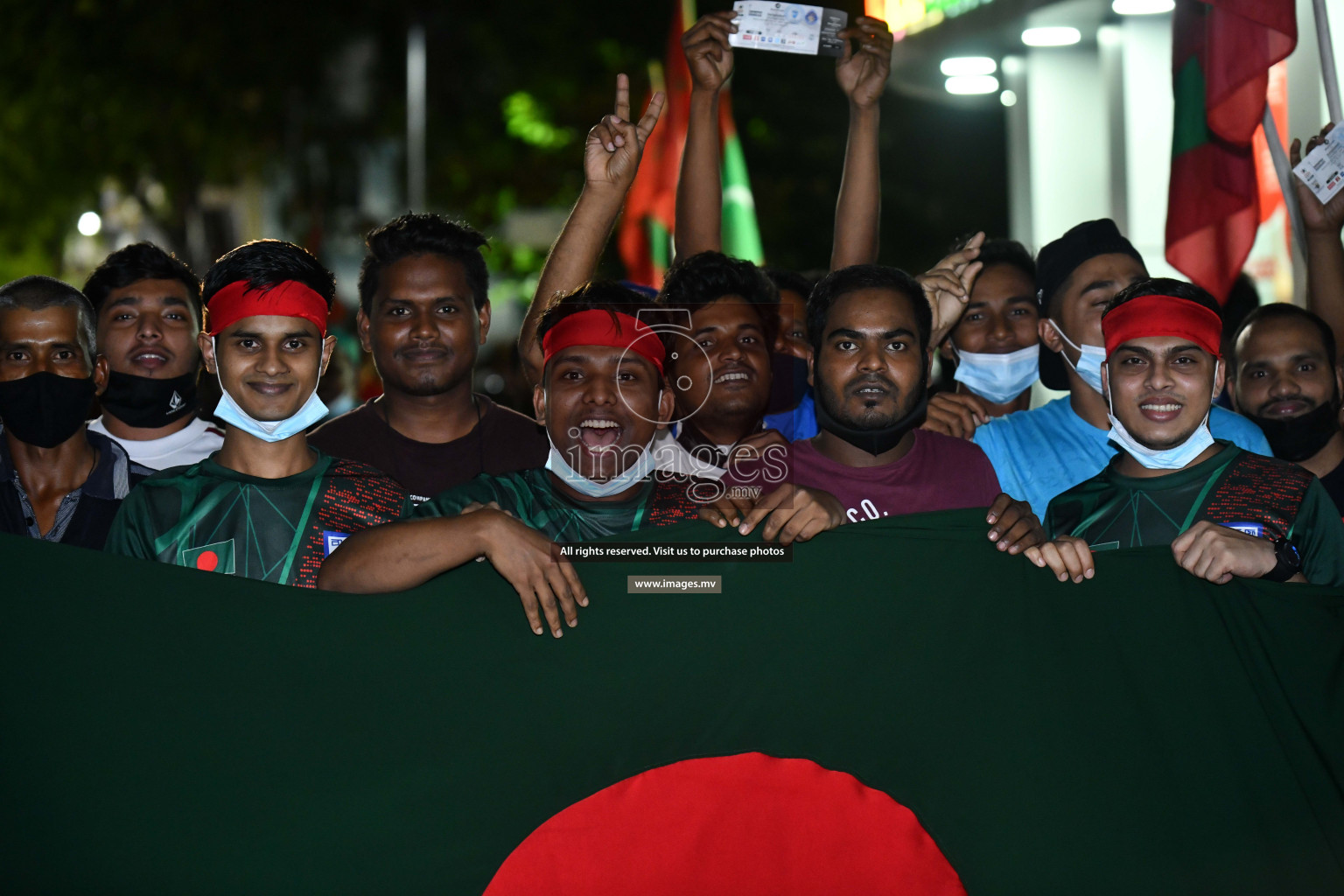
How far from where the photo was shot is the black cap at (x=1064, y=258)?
4.77 m

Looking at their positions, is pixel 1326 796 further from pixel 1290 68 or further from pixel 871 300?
pixel 1290 68

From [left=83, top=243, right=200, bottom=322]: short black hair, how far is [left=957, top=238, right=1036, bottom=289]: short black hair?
300 centimetres

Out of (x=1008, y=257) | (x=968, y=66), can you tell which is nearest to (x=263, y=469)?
(x=1008, y=257)

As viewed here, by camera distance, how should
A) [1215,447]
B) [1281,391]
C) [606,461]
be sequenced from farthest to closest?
[1281,391] < [1215,447] < [606,461]

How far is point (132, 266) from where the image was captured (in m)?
4.76

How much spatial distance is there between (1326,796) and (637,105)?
17.0 meters

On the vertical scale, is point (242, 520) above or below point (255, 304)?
below

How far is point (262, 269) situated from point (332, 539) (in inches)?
33.7

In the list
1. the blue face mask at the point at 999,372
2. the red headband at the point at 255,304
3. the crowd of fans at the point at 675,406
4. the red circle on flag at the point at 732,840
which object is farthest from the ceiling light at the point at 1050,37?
the red circle on flag at the point at 732,840

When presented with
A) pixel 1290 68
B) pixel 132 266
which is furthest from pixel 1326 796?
pixel 1290 68

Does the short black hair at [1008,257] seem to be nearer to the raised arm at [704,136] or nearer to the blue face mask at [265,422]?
the raised arm at [704,136]

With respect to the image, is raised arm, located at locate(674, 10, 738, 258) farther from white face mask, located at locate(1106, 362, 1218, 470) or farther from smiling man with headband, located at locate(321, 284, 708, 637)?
white face mask, located at locate(1106, 362, 1218, 470)

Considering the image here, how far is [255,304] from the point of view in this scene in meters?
3.78

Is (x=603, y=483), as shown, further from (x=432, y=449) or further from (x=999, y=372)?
(x=999, y=372)
